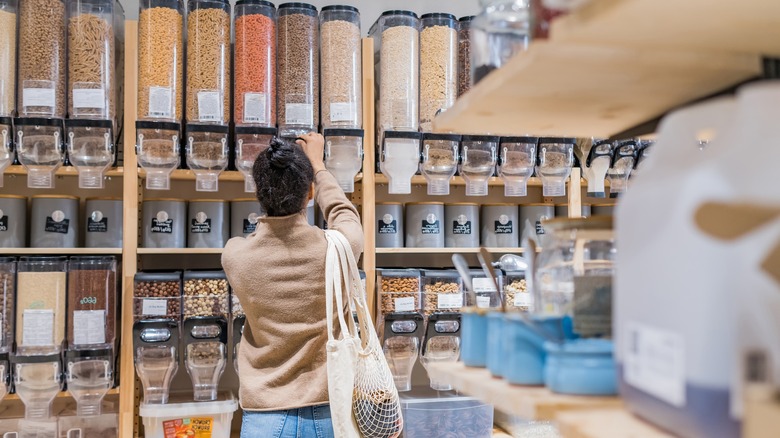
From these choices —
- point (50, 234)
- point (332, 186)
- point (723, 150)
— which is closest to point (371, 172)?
point (332, 186)

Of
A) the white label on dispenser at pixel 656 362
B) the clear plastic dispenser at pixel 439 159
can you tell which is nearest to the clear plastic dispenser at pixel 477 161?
the clear plastic dispenser at pixel 439 159

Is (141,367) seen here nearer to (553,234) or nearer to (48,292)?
(48,292)

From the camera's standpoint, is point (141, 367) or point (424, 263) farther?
point (424, 263)

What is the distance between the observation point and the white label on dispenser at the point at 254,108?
2.62 meters

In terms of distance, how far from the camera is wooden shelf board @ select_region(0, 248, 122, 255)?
99.5 inches

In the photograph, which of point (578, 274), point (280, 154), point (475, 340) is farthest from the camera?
point (280, 154)

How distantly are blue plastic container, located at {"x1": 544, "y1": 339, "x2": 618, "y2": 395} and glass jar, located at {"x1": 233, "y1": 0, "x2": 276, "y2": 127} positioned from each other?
1959 millimetres

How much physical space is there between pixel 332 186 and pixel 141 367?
3.15 ft

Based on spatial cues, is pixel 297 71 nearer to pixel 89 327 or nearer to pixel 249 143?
pixel 249 143

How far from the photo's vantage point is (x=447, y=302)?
278cm

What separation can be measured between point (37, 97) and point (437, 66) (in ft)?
4.63

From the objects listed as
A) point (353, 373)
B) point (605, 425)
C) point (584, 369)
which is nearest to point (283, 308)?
point (353, 373)

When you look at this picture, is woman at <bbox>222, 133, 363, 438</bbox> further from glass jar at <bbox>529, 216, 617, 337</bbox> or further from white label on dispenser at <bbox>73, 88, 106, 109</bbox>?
glass jar at <bbox>529, 216, 617, 337</bbox>

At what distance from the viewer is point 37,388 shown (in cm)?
249
